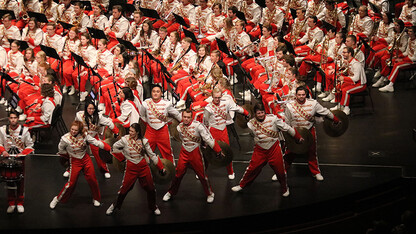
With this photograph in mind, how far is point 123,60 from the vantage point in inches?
538

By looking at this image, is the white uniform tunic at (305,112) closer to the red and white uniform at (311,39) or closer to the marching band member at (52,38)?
the red and white uniform at (311,39)

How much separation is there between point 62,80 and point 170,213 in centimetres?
493

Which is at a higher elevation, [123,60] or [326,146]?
[123,60]

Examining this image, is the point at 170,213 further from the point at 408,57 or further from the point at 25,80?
the point at 408,57

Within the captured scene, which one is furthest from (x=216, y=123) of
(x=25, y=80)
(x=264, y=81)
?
(x=25, y=80)

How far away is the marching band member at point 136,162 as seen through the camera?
10328 millimetres

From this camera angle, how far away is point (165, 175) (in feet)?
35.0

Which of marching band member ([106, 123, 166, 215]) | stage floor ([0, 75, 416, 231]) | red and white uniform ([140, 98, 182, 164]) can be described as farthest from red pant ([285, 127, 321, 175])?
marching band member ([106, 123, 166, 215])

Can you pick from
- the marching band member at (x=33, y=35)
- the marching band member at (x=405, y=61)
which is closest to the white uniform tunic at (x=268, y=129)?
the marching band member at (x=405, y=61)

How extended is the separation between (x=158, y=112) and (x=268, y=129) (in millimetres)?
1543

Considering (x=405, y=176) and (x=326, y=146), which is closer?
(x=405, y=176)

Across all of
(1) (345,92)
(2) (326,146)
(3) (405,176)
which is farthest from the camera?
(1) (345,92)

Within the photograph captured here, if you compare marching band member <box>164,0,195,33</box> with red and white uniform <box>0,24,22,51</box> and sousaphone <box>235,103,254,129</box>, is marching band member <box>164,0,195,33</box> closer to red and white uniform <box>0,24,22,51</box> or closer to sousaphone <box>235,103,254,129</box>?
red and white uniform <box>0,24,22,51</box>

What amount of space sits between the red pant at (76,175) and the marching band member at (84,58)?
12.3ft
